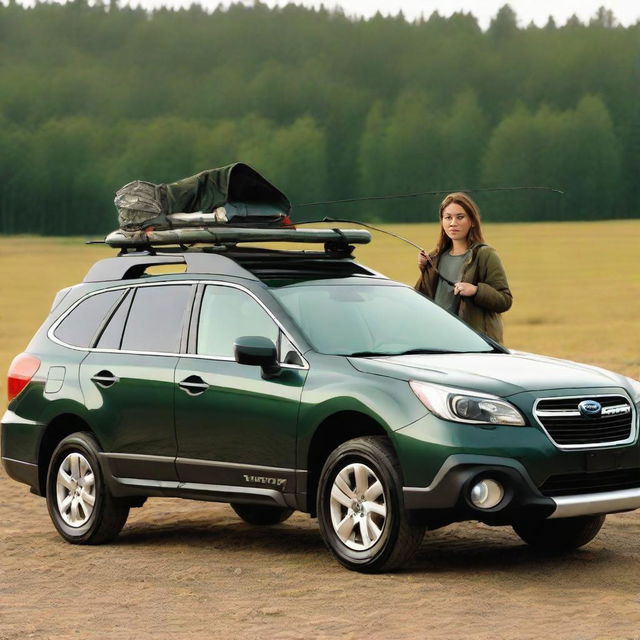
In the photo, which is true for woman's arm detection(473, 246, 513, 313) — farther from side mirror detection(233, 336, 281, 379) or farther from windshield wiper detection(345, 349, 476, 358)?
side mirror detection(233, 336, 281, 379)

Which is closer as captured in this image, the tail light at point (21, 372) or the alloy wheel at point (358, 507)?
the alloy wheel at point (358, 507)

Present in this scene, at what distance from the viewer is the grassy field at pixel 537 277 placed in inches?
1853

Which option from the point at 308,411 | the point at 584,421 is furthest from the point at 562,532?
the point at 308,411

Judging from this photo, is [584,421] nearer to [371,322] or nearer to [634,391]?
[634,391]

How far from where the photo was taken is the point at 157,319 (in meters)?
9.55

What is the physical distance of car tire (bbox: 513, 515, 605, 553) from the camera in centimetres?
904

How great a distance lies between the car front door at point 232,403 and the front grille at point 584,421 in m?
1.30

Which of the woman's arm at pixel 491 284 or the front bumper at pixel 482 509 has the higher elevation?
the woman's arm at pixel 491 284

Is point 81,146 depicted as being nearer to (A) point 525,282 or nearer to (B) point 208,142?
(B) point 208,142

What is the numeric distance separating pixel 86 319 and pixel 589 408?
3.49m

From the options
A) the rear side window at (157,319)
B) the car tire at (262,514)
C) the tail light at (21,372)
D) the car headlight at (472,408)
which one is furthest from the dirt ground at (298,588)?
the rear side window at (157,319)

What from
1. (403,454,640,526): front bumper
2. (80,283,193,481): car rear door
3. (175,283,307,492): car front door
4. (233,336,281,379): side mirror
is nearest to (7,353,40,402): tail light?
(80,283,193,481): car rear door

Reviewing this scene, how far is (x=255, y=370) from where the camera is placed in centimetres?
870

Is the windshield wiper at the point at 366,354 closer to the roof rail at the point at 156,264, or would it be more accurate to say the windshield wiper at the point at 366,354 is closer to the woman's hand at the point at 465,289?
the roof rail at the point at 156,264
